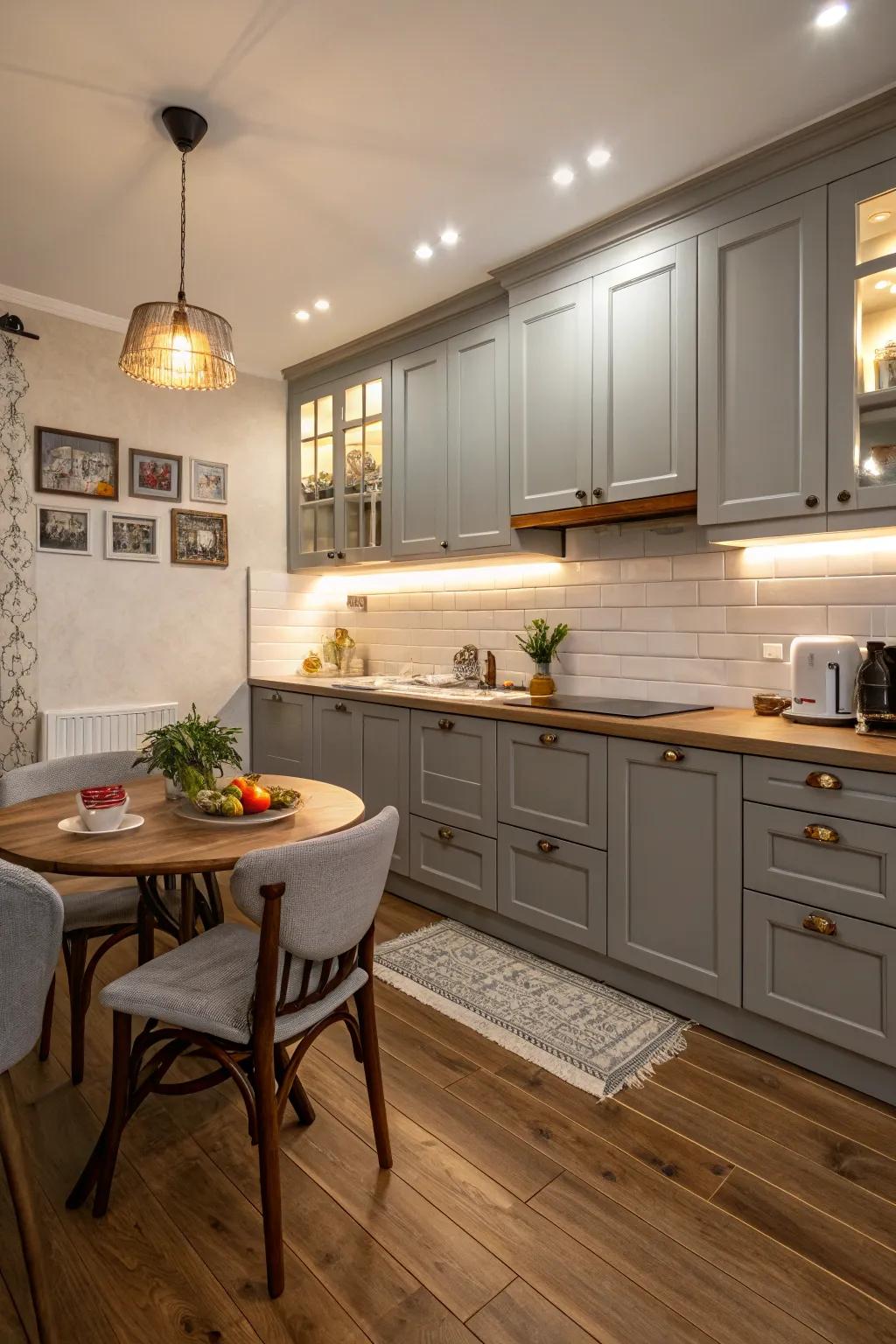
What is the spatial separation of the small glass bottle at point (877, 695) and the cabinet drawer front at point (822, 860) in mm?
385

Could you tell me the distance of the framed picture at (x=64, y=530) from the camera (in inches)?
142

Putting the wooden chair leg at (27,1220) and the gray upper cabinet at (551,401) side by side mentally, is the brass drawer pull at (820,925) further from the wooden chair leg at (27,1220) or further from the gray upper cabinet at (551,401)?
the wooden chair leg at (27,1220)

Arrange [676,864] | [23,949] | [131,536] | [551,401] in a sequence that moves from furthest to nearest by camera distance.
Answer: [131,536] → [551,401] → [676,864] → [23,949]

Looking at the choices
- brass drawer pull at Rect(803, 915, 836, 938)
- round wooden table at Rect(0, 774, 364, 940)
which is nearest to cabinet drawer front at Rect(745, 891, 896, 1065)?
brass drawer pull at Rect(803, 915, 836, 938)

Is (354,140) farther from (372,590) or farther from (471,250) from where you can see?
(372,590)

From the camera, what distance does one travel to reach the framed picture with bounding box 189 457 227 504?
4172 millimetres

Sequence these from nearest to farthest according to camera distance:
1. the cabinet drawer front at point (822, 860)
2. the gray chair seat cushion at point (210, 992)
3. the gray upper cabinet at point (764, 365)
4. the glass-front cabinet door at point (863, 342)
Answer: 1. the gray chair seat cushion at point (210, 992)
2. the cabinet drawer front at point (822, 860)
3. the glass-front cabinet door at point (863, 342)
4. the gray upper cabinet at point (764, 365)

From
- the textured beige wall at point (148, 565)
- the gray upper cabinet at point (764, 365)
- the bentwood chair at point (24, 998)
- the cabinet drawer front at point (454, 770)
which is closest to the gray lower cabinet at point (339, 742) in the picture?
the cabinet drawer front at point (454, 770)

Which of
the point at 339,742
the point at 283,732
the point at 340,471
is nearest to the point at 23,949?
the point at 339,742

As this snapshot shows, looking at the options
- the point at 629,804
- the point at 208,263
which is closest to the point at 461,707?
the point at 629,804

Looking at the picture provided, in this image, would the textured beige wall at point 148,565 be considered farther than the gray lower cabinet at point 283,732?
No

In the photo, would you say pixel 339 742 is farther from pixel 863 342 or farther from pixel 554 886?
pixel 863 342

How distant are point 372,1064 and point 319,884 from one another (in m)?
0.57

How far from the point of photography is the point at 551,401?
3096mm
